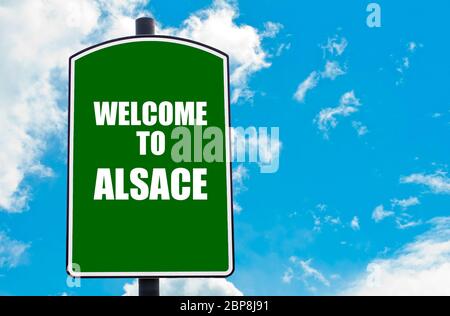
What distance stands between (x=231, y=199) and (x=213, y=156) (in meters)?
0.43

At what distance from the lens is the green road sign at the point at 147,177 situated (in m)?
5.24

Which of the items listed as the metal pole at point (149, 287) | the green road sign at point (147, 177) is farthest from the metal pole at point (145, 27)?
the metal pole at point (149, 287)

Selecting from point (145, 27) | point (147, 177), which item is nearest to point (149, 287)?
point (147, 177)

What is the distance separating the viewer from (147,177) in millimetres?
5277

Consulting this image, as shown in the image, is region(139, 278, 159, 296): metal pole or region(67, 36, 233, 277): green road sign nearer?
region(139, 278, 159, 296): metal pole

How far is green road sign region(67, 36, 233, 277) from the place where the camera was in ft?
17.2

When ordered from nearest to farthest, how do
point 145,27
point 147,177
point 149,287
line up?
point 149,287
point 147,177
point 145,27

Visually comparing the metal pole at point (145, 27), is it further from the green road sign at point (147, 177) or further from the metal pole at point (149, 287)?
the metal pole at point (149, 287)

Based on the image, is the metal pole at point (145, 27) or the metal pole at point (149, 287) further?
the metal pole at point (145, 27)

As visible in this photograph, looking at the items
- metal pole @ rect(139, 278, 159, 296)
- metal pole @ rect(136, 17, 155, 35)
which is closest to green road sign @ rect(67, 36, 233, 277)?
metal pole @ rect(139, 278, 159, 296)

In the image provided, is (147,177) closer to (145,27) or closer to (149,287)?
(149,287)

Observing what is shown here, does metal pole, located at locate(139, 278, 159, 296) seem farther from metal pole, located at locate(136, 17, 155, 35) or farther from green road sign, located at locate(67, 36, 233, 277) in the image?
metal pole, located at locate(136, 17, 155, 35)
